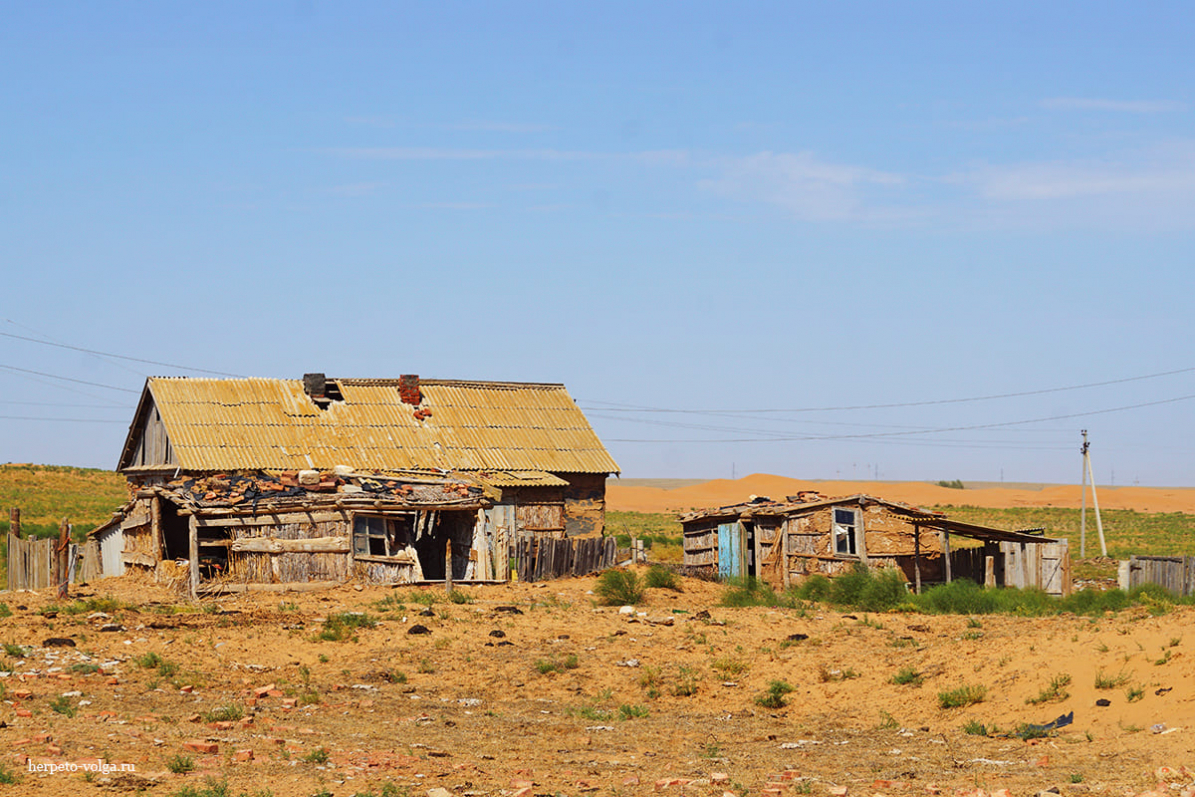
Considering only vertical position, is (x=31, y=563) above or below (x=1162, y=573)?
above

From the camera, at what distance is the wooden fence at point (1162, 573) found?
28.4 m

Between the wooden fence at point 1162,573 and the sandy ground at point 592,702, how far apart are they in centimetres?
796

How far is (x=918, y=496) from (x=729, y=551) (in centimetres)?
10561

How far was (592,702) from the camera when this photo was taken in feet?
58.1

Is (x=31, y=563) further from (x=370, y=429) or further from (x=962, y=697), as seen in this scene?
(x=962, y=697)

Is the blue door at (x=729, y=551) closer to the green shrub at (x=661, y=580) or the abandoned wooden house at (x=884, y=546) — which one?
the abandoned wooden house at (x=884, y=546)

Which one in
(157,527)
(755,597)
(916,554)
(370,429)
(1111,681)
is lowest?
(1111,681)

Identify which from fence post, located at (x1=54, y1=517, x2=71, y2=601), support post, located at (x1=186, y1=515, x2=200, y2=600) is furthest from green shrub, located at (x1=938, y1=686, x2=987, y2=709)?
fence post, located at (x1=54, y1=517, x2=71, y2=601)

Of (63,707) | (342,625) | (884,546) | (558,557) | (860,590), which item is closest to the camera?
(63,707)

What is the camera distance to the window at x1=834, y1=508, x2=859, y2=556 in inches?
1179

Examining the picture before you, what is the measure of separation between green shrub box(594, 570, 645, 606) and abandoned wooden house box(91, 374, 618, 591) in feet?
12.2

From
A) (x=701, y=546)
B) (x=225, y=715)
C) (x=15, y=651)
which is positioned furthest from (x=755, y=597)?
(x=15, y=651)

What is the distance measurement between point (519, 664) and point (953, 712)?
674cm

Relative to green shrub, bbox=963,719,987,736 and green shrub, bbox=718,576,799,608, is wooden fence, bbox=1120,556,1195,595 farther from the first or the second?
green shrub, bbox=963,719,987,736
